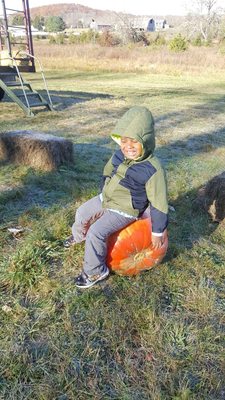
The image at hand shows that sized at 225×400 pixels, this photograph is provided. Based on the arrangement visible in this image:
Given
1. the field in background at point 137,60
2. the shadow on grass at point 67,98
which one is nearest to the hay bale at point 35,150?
the shadow on grass at point 67,98

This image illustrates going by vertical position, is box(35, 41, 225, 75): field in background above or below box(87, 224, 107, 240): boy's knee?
below

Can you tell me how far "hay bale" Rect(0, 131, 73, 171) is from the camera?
493cm

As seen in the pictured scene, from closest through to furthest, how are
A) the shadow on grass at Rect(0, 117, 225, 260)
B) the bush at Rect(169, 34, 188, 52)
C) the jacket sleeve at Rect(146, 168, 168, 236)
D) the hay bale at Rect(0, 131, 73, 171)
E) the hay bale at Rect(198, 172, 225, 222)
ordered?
the jacket sleeve at Rect(146, 168, 168, 236), the shadow on grass at Rect(0, 117, 225, 260), the hay bale at Rect(198, 172, 225, 222), the hay bale at Rect(0, 131, 73, 171), the bush at Rect(169, 34, 188, 52)

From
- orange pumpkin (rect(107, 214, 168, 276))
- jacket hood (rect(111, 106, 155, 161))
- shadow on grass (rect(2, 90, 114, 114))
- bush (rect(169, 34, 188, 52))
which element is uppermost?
jacket hood (rect(111, 106, 155, 161))

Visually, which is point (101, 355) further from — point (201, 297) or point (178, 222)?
point (178, 222)

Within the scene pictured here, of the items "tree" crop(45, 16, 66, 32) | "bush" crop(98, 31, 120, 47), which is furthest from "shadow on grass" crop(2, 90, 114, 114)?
"tree" crop(45, 16, 66, 32)

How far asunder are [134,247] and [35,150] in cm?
274

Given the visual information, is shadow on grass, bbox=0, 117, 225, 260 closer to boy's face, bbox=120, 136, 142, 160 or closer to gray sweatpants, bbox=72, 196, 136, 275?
gray sweatpants, bbox=72, 196, 136, 275

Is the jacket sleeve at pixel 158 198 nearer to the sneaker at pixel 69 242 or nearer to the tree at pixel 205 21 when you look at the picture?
the sneaker at pixel 69 242

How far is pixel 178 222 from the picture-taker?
369 centimetres

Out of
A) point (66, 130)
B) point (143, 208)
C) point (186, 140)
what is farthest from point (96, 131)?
point (143, 208)

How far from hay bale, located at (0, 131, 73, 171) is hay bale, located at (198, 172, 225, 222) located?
205cm

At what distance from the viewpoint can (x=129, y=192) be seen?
8.58ft

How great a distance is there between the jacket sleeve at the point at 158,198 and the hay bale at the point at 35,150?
266cm
